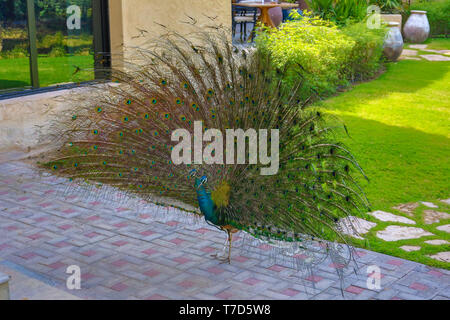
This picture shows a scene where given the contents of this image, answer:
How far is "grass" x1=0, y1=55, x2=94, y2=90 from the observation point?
8.02 meters

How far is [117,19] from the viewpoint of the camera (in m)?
8.70

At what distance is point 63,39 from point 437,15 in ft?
46.6

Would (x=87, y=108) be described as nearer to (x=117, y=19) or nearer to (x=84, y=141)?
(x=84, y=141)

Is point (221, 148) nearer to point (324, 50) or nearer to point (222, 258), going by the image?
point (222, 258)

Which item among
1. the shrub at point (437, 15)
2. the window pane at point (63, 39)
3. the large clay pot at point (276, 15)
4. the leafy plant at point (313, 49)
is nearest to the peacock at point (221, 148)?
the window pane at point (63, 39)

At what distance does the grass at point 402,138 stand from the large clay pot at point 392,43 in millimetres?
723

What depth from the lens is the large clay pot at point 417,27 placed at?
17.7 meters

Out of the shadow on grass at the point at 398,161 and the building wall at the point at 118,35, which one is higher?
the building wall at the point at 118,35

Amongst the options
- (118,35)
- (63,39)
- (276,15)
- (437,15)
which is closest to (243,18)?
(276,15)

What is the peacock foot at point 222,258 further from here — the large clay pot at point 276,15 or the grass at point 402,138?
the large clay pot at point 276,15

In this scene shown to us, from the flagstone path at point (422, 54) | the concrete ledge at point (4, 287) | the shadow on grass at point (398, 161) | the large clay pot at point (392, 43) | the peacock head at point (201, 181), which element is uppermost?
the large clay pot at point (392, 43)

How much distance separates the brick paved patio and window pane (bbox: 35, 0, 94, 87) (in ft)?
9.31

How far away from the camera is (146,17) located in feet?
29.3

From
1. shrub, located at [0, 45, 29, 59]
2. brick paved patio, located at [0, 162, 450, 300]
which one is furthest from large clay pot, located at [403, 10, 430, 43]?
brick paved patio, located at [0, 162, 450, 300]
